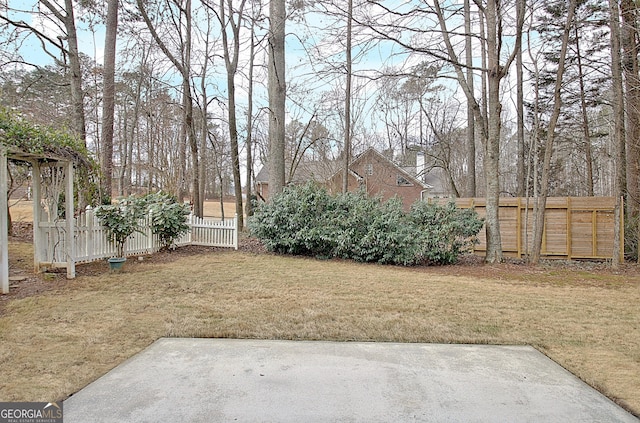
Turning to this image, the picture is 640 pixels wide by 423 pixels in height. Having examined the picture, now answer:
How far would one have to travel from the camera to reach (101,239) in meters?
7.70

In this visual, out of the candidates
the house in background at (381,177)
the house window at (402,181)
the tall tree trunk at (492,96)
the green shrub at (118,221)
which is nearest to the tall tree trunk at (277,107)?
the green shrub at (118,221)

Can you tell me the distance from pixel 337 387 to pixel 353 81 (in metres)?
14.5

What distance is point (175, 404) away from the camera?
7.49 feet

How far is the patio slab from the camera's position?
219 cm

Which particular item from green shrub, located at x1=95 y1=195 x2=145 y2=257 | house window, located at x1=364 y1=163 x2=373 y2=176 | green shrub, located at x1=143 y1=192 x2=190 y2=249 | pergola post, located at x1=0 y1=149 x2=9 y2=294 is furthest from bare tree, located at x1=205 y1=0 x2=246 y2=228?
house window, located at x1=364 y1=163 x2=373 y2=176

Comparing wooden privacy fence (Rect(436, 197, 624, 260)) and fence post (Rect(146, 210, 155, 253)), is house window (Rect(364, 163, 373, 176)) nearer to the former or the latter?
wooden privacy fence (Rect(436, 197, 624, 260))

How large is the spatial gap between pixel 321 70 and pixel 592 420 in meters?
8.45

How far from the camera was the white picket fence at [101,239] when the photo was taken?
6.49 m

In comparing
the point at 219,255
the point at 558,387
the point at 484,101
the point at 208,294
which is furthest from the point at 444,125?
the point at 558,387

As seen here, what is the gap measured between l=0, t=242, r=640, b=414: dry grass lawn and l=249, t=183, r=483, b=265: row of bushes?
1477mm

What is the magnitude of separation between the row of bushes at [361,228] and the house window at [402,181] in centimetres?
1709

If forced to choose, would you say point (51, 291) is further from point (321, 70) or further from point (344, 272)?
point (321, 70)

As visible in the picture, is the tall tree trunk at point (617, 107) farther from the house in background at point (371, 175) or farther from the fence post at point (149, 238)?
the house in background at point (371, 175)

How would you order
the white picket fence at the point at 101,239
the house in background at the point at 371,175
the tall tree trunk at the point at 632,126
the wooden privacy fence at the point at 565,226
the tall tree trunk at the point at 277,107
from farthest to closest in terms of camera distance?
the house in background at the point at 371,175 → the tall tree trunk at the point at 277,107 → the wooden privacy fence at the point at 565,226 → the tall tree trunk at the point at 632,126 → the white picket fence at the point at 101,239
